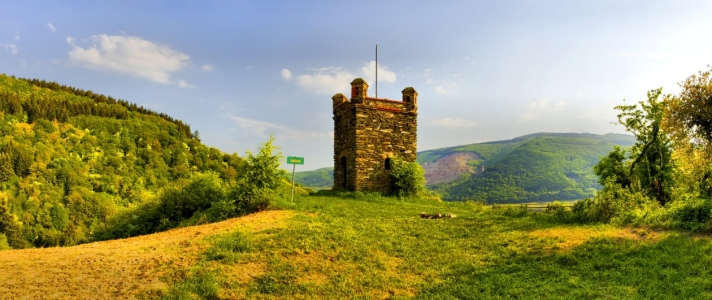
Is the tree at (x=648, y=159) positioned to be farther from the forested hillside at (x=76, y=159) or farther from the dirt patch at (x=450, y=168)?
the dirt patch at (x=450, y=168)

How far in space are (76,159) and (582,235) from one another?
66.3m

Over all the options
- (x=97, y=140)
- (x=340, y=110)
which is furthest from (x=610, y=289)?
(x=97, y=140)

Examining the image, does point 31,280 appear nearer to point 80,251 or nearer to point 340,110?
point 80,251

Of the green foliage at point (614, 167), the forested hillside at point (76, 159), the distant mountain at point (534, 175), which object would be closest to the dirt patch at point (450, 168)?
the distant mountain at point (534, 175)

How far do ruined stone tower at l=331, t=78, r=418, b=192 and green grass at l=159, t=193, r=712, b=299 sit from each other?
28.3 ft

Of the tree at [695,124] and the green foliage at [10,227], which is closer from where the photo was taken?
the tree at [695,124]

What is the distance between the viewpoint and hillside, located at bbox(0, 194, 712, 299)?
6305mm

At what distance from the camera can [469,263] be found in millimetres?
7934

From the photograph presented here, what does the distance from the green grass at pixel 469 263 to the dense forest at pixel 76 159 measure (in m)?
27.7

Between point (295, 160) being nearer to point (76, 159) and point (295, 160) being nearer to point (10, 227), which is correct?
point (10, 227)

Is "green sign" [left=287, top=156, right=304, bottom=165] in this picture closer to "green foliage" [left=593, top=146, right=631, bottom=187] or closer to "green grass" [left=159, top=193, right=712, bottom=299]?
"green grass" [left=159, top=193, right=712, bottom=299]

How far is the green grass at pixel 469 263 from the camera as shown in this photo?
640cm

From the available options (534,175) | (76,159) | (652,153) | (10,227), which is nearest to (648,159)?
(652,153)

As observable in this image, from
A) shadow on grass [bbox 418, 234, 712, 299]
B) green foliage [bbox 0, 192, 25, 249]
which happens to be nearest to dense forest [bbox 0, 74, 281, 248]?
green foliage [bbox 0, 192, 25, 249]
